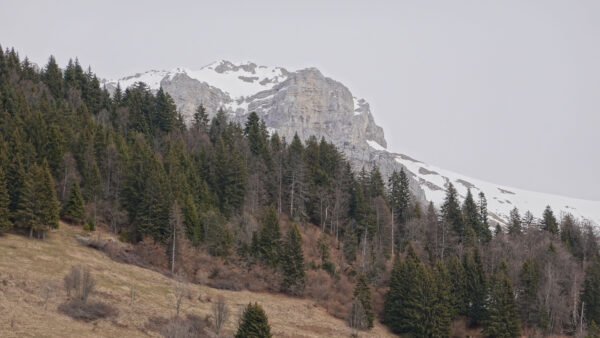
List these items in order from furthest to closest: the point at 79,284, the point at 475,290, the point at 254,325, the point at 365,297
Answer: the point at 475,290 < the point at 365,297 < the point at 79,284 < the point at 254,325

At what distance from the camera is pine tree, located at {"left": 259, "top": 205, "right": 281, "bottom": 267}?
64.6 m

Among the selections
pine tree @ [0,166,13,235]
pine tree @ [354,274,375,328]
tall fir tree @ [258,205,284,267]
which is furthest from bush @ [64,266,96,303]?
pine tree @ [354,274,375,328]

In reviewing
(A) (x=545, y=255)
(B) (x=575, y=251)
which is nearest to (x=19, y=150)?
(A) (x=545, y=255)

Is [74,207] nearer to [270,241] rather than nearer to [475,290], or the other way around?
[270,241]

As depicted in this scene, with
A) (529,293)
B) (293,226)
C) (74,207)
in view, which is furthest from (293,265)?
(529,293)

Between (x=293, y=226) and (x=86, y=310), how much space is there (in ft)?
110

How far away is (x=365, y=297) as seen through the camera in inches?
2411

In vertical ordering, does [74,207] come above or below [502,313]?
above

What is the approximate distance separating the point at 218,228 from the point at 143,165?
49.1 ft

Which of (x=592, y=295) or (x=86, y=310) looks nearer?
(x=86, y=310)

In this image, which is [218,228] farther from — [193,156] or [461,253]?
[461,253]

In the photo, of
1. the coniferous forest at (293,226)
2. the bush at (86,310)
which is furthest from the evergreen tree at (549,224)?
the bush at (86,310)

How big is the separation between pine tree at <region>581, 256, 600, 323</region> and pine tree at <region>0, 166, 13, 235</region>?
7365cm

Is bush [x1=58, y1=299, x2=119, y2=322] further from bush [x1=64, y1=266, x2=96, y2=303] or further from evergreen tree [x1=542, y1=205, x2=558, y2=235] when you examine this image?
evergreen tree [x1=542, y1=205, x2=558, y2=235]
